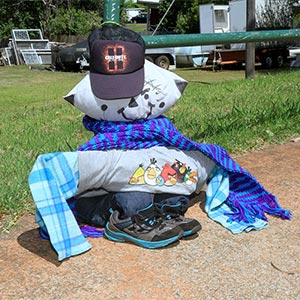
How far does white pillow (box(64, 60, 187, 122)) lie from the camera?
2.62m

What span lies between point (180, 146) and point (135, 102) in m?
0.34

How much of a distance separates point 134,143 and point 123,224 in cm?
42

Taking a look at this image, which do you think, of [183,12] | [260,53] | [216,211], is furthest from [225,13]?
[216,211]

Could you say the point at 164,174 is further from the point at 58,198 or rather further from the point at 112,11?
the point at 112,11

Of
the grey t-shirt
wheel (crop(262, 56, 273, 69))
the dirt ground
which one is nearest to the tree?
wheel (crop(262, 56, 273, 69))

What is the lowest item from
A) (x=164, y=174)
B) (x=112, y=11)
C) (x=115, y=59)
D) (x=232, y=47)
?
(x=232, y=47)

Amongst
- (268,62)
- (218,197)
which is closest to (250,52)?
(268,62)

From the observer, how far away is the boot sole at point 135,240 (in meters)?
2.42

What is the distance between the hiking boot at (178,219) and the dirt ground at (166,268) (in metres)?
0.07

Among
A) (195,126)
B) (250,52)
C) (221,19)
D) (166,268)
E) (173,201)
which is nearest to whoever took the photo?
(166,268)

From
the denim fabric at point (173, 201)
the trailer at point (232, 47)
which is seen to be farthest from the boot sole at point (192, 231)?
the trailer at point (232, 47)

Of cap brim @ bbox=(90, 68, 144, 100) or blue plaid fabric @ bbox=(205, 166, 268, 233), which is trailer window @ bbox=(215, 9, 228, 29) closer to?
blue plaid fabric @ bbox=(205, 166, 268, 233)

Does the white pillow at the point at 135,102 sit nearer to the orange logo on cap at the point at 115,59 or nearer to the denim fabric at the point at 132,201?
the orange logo on cap at the point at 115,59

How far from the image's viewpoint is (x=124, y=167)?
2545mm
